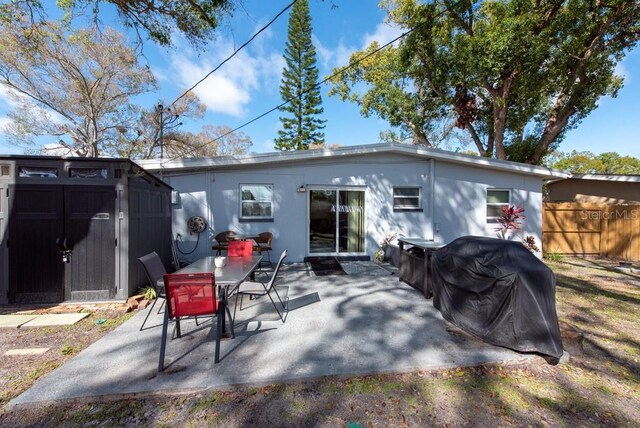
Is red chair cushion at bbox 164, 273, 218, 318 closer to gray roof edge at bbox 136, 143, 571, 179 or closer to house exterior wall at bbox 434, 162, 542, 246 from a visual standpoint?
gray roof edge at bbox 136, 143, 571, 179

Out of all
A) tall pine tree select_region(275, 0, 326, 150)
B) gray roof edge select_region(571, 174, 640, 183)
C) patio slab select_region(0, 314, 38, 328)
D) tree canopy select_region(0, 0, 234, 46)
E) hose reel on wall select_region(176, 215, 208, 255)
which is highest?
tall pine tree select_region(275, 0, 326, 150)

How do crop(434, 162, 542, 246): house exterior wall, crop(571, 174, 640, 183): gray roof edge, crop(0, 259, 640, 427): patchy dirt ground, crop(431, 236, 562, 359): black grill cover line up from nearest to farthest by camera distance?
crop(0, 259, 640, 427): patchy dirt ground, crop(431, 236, 562, 359): black grill cover, crop(434, 162, 542, 246): house exterior wall, crop(571, 174, 640, 183): gray roof edge

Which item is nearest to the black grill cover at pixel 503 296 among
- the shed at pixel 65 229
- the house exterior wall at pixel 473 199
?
the shed at pixel 65 229

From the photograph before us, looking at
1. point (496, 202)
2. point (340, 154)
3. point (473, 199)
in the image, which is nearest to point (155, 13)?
point (340, 154)

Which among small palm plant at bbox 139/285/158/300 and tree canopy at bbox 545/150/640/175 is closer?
small palm plant at bbox 139/285/158/300

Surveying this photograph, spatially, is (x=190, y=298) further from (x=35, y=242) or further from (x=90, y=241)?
(x=35, y=242)

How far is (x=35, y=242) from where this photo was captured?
4.63 metres

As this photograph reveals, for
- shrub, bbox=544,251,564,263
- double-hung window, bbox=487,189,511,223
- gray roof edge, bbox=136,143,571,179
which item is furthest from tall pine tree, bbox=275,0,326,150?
shrub, bbox=544,251,564,263

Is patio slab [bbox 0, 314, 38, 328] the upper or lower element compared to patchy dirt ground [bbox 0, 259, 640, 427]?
upper

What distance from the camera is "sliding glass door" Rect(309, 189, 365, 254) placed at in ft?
27.8

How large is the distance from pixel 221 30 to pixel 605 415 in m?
8.33

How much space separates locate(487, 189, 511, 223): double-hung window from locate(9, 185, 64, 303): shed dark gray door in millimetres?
10596

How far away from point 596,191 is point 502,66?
6386 mm

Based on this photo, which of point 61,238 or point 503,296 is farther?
point 61,238
